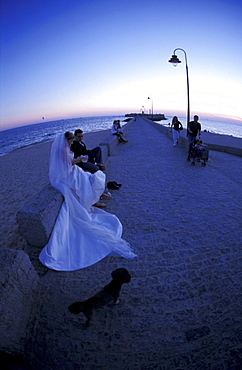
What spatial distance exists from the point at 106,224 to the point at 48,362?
236cm

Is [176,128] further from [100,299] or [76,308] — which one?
[76,308]

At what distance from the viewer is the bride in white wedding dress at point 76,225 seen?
323cm

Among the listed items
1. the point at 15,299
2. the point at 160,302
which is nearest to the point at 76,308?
the point at 15,299

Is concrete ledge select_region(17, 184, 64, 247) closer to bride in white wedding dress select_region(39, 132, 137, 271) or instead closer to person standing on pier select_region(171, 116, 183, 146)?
bride in white wedding dress select_region(39, 132, 137, 271)

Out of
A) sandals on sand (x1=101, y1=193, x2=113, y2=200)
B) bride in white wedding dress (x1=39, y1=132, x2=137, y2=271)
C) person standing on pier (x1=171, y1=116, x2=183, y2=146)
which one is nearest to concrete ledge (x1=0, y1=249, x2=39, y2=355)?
bride in white wedding dress (x1=39, y1=132, x2=137, y2=271)

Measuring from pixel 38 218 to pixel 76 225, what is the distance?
805 mm

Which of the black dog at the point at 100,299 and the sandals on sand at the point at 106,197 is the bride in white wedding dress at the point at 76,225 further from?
the black dog at the point at 100,299

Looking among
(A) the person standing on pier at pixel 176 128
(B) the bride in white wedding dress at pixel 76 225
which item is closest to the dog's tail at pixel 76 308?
(B) the bride in white wedding dress at pixel 76 225

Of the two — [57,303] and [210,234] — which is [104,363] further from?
[210,234]

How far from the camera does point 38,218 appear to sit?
126 inches

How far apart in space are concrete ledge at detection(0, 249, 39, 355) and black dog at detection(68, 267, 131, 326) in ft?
1.83

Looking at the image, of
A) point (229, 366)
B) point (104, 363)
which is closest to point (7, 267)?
point (104, 363)

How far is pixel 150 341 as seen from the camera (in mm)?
2086

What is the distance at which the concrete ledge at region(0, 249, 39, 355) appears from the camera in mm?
1905
